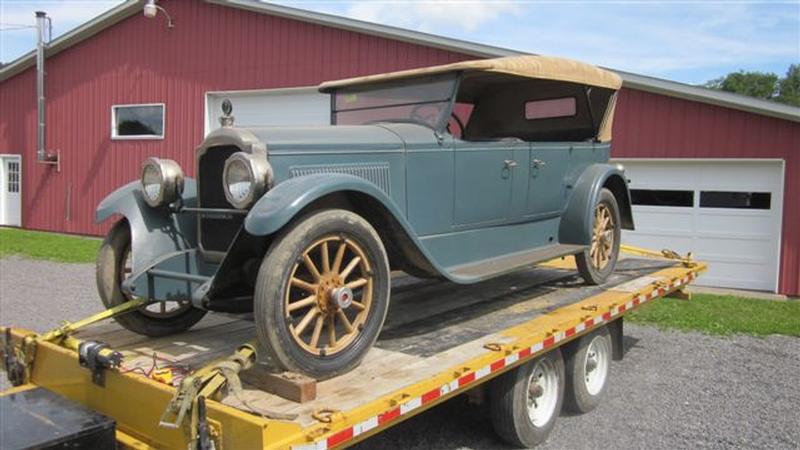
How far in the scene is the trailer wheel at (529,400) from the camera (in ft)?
12.8

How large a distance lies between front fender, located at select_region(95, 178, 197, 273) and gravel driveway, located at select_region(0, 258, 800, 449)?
167 centimetres

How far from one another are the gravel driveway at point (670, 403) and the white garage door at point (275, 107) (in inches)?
261

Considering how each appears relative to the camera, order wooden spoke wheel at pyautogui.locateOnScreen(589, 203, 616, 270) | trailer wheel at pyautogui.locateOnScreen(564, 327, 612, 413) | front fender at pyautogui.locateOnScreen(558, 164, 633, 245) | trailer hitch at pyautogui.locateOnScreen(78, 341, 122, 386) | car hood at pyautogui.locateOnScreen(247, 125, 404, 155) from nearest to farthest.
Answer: trailer hitch at pyautogui.locateOnScreen(78, 341, 122, 386) → car hood at pyautogui.locateOnScreen(247, 125, 404, 155) → trailer wheel at pyautogui.locateOnScreen(564, 327, 612, 413) → front fender at pyautogui.locateOnScreen(558, 164, 633, 245) → wooden spoke wheel at pyautogui.locateOnScreen(589, 203, 616, 270)

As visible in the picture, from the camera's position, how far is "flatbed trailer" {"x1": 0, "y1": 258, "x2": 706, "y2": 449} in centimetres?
252

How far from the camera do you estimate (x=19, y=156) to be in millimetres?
17500

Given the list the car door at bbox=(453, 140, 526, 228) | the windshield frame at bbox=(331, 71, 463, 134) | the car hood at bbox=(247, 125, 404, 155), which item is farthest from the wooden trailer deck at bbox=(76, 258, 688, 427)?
the windshield frame at bbox=(331, 71, 463, 134)

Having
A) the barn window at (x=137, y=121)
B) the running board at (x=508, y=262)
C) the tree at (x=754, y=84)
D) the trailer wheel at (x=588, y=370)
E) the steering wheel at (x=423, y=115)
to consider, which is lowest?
the trailer wheel at (x=588, y=370)

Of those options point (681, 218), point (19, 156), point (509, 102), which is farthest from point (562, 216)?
point (19, 156)

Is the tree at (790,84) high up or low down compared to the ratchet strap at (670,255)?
up

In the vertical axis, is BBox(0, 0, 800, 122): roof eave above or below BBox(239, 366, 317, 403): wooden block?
above

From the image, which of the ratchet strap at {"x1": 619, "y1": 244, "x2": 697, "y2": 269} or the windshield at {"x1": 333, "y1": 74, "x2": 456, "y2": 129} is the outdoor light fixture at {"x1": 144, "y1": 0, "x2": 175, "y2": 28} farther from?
the ratchet strap at {"x1": 619, "y1": 244, "x2": 697, "y2": 269}

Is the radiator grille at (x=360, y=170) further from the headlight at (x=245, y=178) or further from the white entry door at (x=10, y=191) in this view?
the white entry door at (x=10, y=191)

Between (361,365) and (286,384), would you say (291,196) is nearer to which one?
(286,384)

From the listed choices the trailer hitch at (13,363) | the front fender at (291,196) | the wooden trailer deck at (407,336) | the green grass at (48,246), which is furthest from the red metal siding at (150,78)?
the trailer hitch at (13,363)
